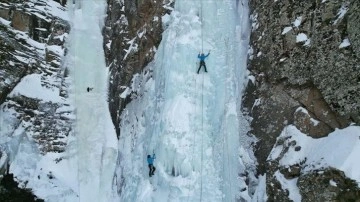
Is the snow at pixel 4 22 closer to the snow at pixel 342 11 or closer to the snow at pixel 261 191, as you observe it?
the snow at pixel 261 191

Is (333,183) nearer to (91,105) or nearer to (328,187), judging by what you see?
(328,187)

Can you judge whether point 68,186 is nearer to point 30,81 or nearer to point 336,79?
point 30,81

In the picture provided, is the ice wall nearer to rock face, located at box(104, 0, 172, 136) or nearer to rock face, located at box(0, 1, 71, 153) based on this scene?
rock face, located at box(104, 0, 172, 136)

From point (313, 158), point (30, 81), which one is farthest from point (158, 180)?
point (30, 81)

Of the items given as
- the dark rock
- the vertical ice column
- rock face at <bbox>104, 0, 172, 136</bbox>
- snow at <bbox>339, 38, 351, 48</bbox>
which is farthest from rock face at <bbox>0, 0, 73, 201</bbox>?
snow at <bbox>339, 38, 351, 48</bbox>

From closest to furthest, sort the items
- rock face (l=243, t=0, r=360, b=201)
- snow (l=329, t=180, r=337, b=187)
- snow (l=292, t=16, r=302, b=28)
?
snow (l=329, t=180, r=337, b=187) < rock face (l=243, t=0, r=360, b=201) < snow (l=292, t=16, r=302, b=28)
